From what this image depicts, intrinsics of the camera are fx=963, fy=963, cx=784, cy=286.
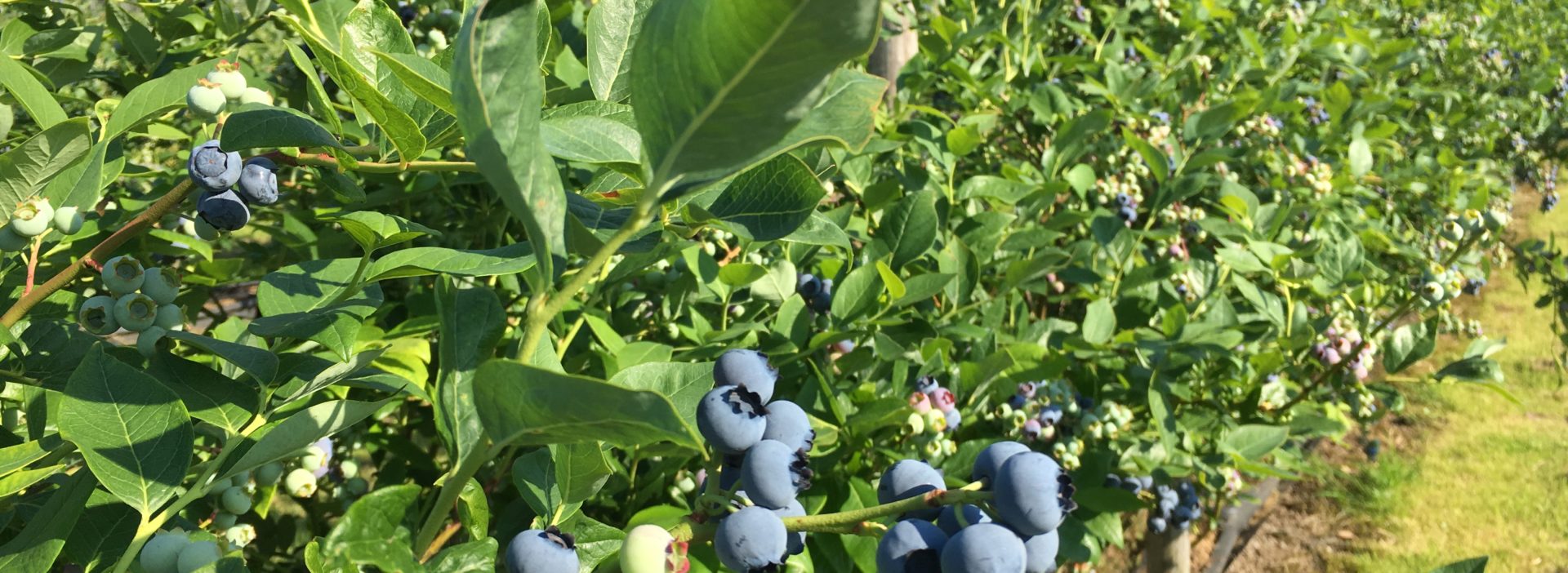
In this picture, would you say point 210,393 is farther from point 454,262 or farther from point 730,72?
point 730,72

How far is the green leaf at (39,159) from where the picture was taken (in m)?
0.79

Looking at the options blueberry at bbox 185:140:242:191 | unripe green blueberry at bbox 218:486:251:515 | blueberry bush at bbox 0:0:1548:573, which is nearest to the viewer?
blueberry bush at bbox 0:0:1548:573

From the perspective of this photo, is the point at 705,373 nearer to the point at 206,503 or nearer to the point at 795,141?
the point at 795,141

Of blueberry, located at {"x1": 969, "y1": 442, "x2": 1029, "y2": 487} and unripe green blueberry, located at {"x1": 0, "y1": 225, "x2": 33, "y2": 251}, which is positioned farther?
unripe green blueberry, located at {"x1": 0, "y1": 225, "x2": 33, "y2": 251}

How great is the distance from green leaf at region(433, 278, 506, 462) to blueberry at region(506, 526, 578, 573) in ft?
0.20

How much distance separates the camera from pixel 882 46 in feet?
9.11

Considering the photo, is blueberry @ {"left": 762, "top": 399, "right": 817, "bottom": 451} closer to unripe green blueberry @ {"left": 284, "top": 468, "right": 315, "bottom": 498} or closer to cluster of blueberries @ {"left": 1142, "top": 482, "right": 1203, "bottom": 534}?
unripe green blueberry @ {"left": 284, "top": 468, "right": 315, "bottom": 498}

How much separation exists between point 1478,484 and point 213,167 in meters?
4.37

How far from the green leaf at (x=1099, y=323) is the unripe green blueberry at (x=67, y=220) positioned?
146 centimetres

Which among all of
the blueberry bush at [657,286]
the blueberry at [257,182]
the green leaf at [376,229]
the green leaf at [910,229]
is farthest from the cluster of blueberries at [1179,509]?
the blueberry at [257,182]

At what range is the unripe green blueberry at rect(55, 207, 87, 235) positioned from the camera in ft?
2.65

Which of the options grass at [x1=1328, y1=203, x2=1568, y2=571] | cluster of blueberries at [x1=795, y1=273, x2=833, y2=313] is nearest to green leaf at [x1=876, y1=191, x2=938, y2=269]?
cluster of blueberries at [x1=795, y1=273, x2=833, y2=313]

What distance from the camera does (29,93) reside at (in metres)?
0.87

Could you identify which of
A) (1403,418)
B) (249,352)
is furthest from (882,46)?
(1403,418)
